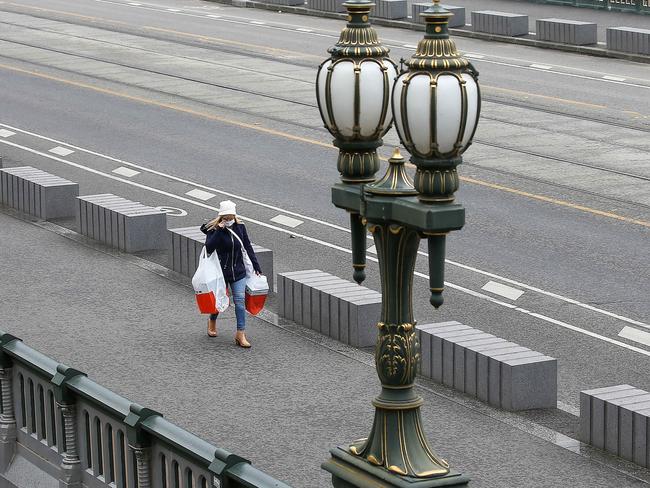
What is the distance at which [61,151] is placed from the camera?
30.0 meters

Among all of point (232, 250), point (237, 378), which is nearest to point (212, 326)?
point (232, 250)

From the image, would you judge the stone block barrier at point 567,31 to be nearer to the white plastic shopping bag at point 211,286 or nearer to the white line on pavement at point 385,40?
the white line on pavement at point 385,40

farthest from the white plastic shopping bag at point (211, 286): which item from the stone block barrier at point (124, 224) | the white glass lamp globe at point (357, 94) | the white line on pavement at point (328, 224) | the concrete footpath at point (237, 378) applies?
the white glass lamp globe at point (357, 94)

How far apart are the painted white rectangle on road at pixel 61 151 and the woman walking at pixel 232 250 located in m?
13.7

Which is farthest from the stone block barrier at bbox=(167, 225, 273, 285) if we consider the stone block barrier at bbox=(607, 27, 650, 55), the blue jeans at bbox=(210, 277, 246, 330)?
the stone block barrier at bbox=(607, 27, 650, 55)

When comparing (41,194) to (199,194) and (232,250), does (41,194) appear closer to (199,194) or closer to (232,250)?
(199,194)

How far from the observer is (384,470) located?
29.5 ft

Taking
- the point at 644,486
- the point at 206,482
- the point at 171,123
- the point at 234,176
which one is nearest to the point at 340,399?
the point at 644,486

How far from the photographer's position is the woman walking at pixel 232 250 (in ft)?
53.9

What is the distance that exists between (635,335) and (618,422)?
443cm

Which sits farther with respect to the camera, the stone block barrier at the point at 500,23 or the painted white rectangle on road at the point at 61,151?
the stone block barrier at the point at 500,23

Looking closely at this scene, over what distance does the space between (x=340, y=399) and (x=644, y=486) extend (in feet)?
11.1

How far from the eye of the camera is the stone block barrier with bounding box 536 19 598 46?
42594 mm

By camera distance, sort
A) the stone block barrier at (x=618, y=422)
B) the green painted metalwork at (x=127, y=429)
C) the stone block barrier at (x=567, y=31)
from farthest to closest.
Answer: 1. the stone block barrier at (x=567, y=31)
2. the stone block barrier at (x=618, y=422)
3. the green painted metalwork at (x=127, y=429)
